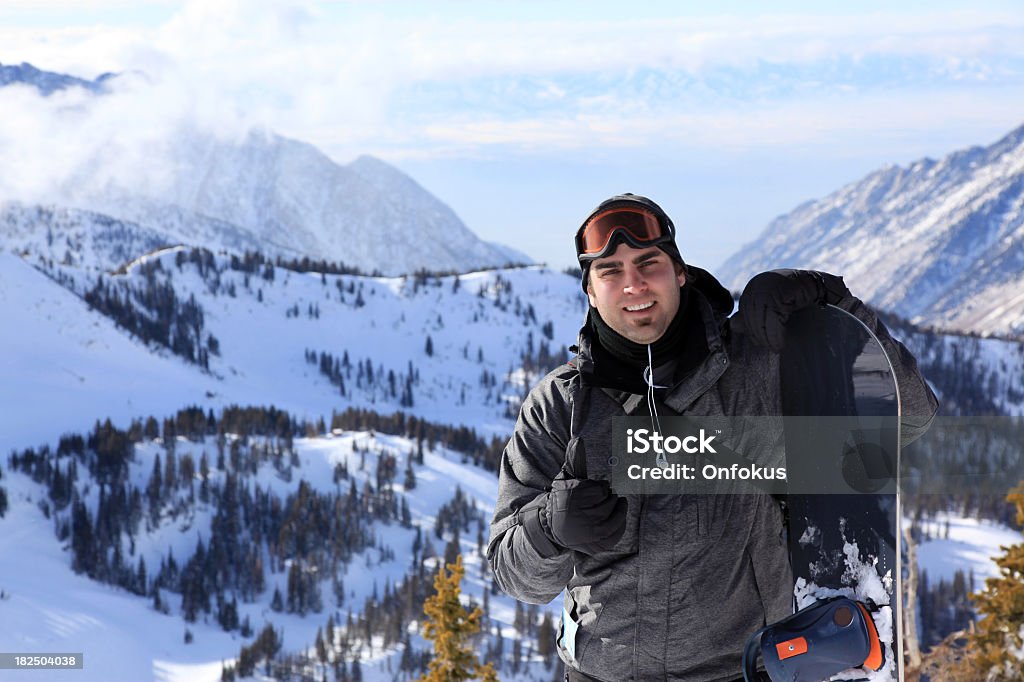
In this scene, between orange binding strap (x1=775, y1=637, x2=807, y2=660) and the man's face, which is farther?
the man's face

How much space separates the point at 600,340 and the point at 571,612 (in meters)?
1.35

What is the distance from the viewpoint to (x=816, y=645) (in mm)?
4102

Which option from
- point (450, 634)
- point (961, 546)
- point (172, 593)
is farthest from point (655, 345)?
point (961, 546)

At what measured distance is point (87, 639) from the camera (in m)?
112

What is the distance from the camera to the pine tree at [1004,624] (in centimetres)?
1434

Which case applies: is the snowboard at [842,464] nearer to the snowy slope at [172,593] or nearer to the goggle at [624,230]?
the goggle at [624,230]

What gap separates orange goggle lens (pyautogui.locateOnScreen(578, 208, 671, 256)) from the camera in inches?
175

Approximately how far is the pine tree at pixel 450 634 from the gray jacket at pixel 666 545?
10.7 meters

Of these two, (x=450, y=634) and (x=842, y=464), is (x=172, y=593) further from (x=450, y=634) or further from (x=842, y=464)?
(x=842, y=464)

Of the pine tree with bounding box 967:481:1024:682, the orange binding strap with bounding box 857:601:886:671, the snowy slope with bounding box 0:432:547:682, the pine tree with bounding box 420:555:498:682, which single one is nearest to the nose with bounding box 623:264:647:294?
the orange binding strap with bounding box 857:601:886:671

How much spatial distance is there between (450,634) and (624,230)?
39.3ft

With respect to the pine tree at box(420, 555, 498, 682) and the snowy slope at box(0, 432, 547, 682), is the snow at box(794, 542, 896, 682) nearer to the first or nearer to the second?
the pine tree at box(420, 555, 498, 682)

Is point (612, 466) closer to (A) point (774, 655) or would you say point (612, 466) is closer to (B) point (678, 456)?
(B) point (678, 456)

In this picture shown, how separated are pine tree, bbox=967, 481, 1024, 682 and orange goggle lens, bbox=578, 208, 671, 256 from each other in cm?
1276
